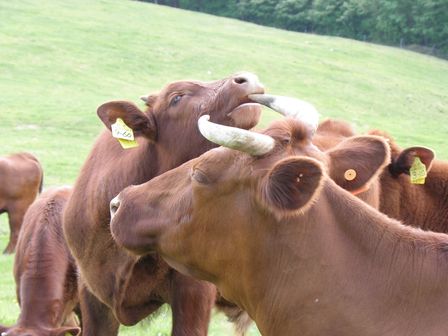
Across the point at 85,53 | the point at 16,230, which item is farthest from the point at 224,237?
the point at 85,53

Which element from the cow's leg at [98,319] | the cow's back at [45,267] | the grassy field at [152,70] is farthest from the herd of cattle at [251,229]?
the grassy field at [152,70]

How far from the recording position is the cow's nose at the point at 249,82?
576 cm

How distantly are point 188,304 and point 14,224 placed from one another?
11.1 m

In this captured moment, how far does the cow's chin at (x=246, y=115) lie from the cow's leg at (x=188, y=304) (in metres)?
1.16

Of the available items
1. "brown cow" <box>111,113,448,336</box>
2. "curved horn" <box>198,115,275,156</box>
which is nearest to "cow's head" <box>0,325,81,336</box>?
"brown cow" <box>111,113,448,336</box>

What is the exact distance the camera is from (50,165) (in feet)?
76.6

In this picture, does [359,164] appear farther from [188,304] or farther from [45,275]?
[45,275]

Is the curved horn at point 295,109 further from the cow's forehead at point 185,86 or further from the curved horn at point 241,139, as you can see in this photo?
the cow's forehead at point 185,86

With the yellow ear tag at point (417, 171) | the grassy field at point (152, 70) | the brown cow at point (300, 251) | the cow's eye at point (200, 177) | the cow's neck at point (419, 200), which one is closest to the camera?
the brown cow at point (300, 251)

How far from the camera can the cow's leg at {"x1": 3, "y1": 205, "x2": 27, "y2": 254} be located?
15.6 meters

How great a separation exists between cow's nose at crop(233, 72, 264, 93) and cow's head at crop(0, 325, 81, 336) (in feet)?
8.42

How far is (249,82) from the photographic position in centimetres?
581

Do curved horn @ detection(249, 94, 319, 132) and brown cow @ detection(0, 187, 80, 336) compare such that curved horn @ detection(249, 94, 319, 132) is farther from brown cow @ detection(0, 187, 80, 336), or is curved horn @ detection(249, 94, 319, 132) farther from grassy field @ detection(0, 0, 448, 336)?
grassy field @ detection(0, 0, 448, 336)

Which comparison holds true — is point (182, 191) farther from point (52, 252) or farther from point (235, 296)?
point (52, 252)
